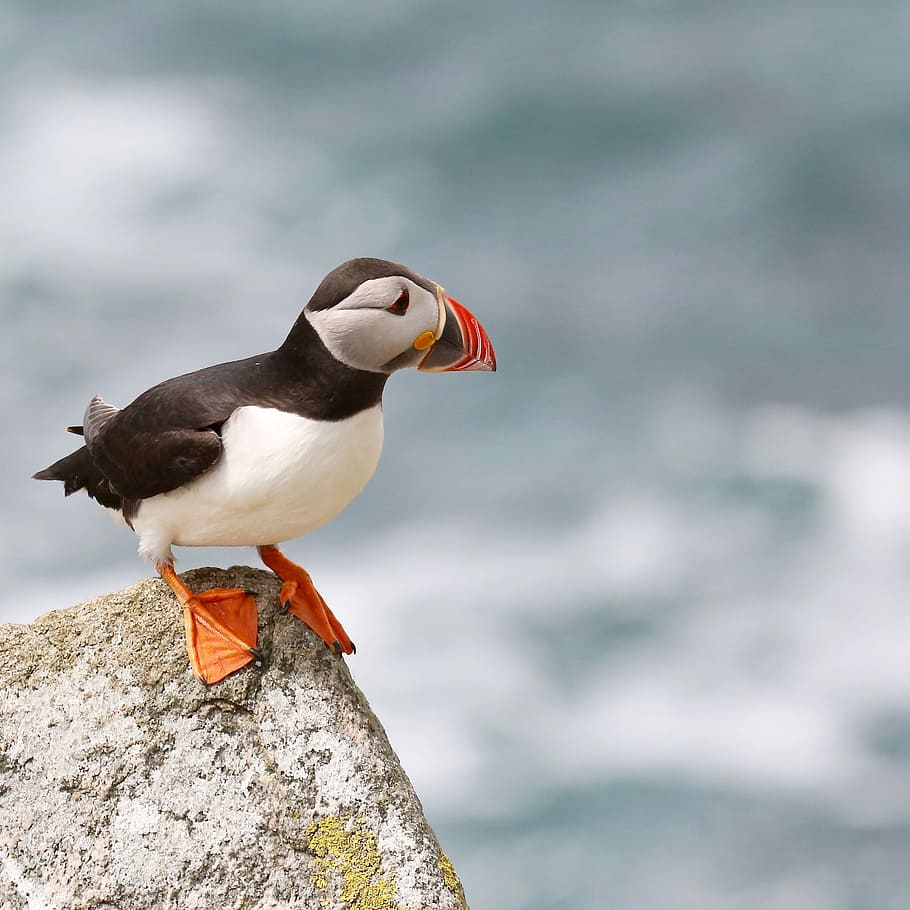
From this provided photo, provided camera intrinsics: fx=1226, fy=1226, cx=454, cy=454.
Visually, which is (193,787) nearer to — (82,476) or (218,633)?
(218,633)

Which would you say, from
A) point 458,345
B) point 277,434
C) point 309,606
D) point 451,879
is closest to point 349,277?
point 458,345

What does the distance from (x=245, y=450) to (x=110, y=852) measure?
4.90ft

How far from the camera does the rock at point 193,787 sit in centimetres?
429

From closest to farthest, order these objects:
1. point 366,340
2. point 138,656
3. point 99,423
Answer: point 366,340, point 138,656, point 99,423

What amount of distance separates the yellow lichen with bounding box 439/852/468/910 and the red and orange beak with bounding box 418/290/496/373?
70.0 inches

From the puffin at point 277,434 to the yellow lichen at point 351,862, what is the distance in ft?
2.20

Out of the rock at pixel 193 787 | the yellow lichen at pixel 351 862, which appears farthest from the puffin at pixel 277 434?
the yellow lichen at pixel 351 862

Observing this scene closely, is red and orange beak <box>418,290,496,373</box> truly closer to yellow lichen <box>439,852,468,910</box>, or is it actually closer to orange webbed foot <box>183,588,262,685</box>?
orange webbed foot <box>183,588,262,685</box>

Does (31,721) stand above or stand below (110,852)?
above

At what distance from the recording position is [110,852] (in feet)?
14.2

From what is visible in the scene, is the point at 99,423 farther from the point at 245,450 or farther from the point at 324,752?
the point at 324,752

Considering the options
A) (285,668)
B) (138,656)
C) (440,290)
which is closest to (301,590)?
(285,668)

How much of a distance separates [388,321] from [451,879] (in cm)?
200

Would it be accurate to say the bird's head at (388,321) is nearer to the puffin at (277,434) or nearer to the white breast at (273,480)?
the puffin at (277,434)
